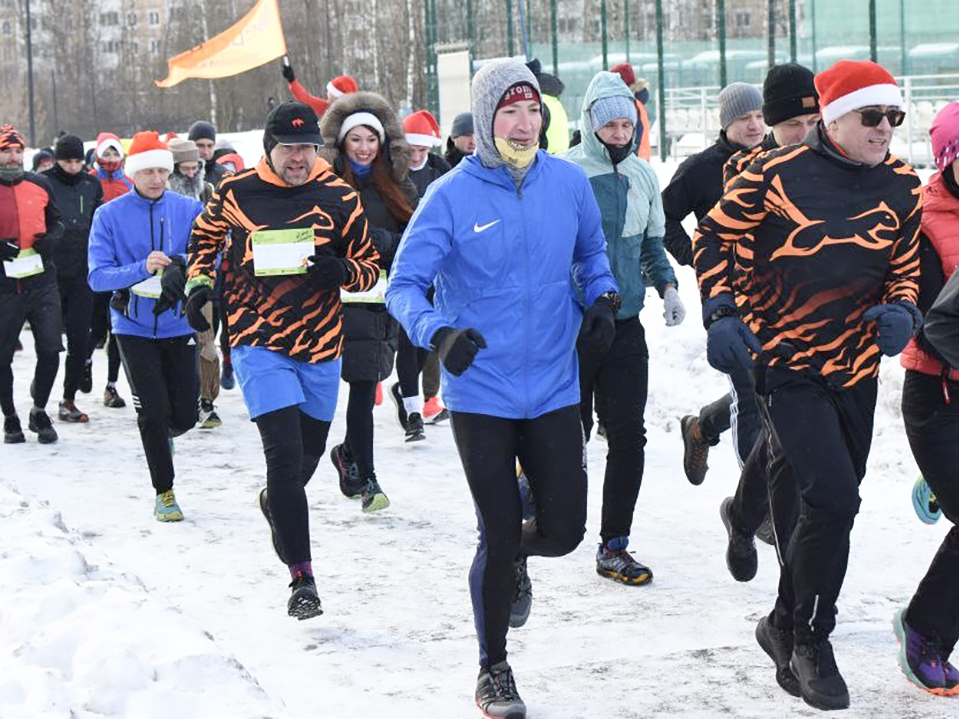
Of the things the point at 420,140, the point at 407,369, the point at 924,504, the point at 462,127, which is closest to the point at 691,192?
Answer: the point at 924,504

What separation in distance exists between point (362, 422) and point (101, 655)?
3.77 meters

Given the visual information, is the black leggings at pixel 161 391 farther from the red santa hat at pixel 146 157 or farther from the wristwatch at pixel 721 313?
the wristwatch at pixel 721 313

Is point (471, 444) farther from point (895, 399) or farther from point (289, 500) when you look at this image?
point (895, 399)

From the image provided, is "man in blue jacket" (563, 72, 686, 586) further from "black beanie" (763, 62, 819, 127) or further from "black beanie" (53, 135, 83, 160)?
"black beanie" (53, 135, 83, 160)

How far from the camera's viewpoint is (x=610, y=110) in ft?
22.3

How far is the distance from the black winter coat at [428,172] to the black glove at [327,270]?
3.32m

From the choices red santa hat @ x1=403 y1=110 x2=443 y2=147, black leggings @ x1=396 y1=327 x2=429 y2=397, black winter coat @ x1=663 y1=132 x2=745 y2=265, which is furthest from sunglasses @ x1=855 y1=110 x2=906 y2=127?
red santa hat @ x1=403 y1=110 x2=443 y2=147

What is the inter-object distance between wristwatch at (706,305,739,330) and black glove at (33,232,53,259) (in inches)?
279

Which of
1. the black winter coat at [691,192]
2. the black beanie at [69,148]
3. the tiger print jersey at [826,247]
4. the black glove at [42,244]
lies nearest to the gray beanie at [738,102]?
the black winter coat at [691,192]

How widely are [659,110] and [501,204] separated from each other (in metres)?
16.9

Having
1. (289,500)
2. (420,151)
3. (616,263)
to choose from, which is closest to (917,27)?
(420,151)

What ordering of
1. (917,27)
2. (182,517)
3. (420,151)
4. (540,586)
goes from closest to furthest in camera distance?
(540,586) < (182,517) < (420,151) < (917,27)

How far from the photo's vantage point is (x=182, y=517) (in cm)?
821

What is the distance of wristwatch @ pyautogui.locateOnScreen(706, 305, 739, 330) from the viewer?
5.03 meters
